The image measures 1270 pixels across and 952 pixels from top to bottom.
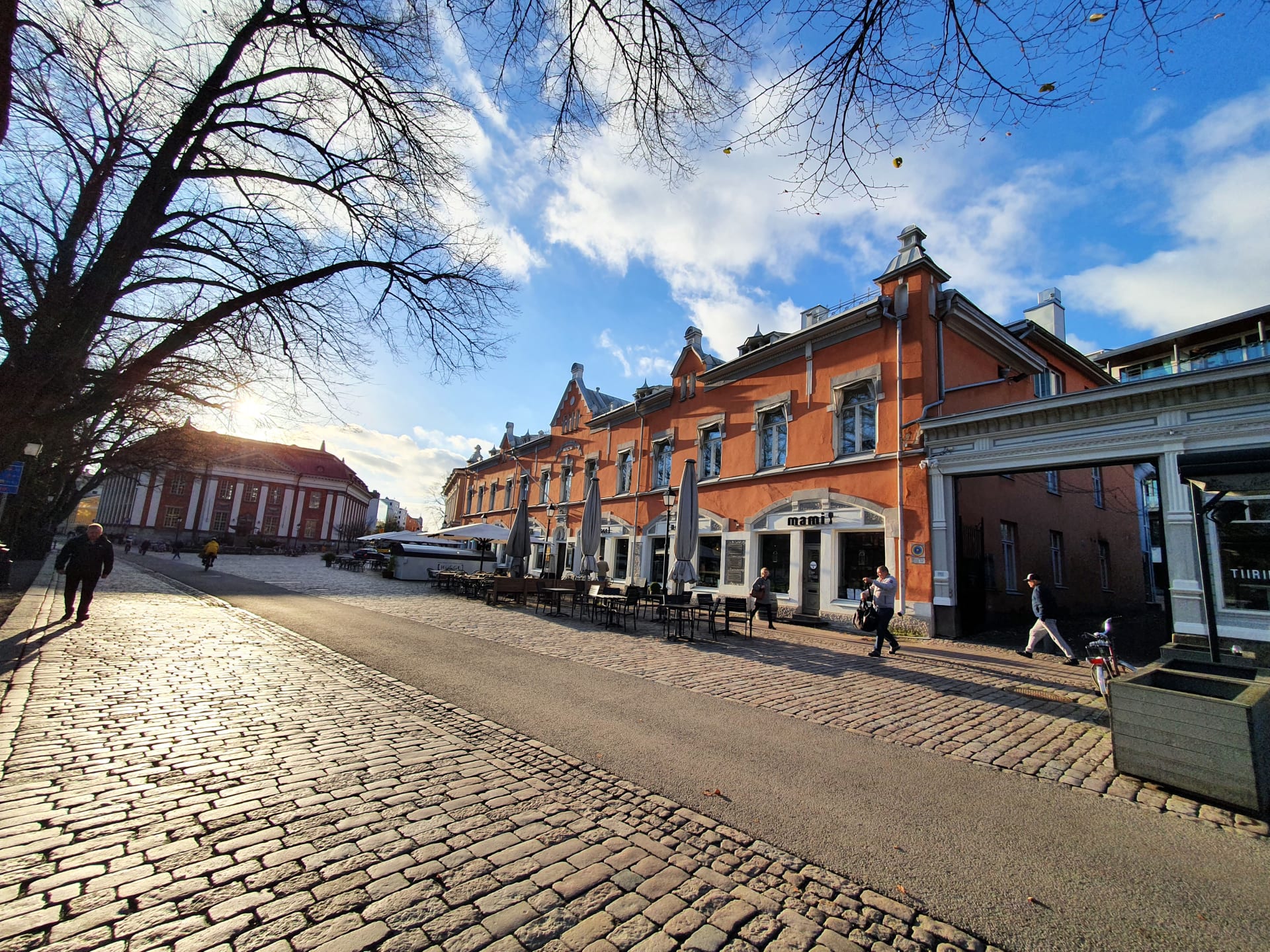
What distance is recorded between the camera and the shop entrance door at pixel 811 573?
51.5 feet

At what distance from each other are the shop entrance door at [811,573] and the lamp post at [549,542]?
17.6 metres

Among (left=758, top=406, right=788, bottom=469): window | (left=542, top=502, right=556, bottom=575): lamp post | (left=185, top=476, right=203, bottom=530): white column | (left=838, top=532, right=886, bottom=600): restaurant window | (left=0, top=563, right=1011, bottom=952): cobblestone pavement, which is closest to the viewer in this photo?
(left=0, top=563, right=1011, bottom=952): cobblestone pavement

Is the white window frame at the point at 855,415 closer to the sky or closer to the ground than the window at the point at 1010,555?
closer to the sky

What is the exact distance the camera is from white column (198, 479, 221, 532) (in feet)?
218

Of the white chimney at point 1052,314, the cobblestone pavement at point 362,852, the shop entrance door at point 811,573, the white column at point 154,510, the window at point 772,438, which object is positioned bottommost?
the cobblestone pavement at point 362,852

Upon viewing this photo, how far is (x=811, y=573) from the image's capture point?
1594 centimetres

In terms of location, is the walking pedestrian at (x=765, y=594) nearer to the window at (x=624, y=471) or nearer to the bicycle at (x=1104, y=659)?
the bicycle at (x=1104, y=659)

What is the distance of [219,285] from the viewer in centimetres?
808

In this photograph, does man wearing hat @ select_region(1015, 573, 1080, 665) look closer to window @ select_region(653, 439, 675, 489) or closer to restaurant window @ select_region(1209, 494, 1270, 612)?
restaurant window @ select_region(1209, 494, 1270, 612)

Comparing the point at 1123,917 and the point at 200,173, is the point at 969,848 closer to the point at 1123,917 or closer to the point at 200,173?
the point at 1123,917

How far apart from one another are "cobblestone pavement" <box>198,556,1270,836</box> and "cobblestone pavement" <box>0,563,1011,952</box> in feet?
10.4

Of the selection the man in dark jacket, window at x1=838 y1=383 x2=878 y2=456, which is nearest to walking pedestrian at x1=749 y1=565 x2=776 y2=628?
window at x1=838 y1=383 x2=878 y2=456

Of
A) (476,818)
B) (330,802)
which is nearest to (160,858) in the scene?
(330,802)

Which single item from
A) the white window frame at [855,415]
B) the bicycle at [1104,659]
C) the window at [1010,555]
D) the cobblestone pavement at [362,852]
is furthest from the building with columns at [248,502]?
the bicycle at [1104,659]
